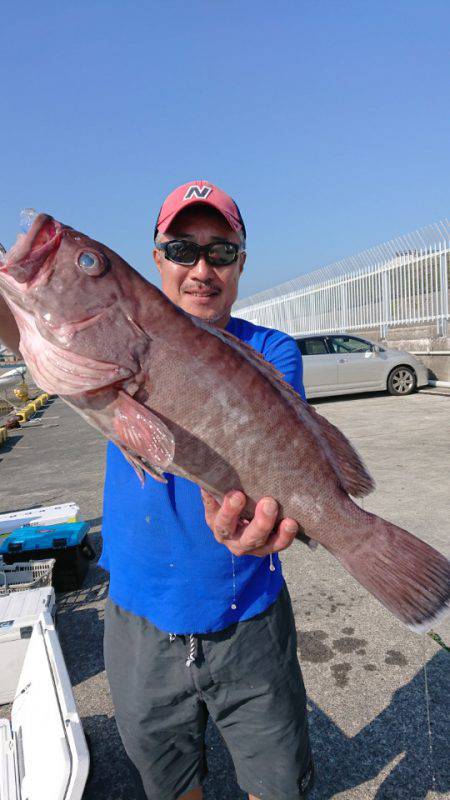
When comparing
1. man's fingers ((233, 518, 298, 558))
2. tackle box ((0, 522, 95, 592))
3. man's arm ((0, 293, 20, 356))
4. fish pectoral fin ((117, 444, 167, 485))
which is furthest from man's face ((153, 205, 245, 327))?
tackle box ((0, 522, 95, 592))

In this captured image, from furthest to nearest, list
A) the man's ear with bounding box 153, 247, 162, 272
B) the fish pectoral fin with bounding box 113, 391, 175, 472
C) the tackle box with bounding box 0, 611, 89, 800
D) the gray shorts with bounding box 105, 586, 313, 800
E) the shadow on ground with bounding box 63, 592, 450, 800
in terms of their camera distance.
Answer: the shadow on ground with bounding box 63, 592, 450, 800 → the man's ear with bounding box 153, 247, 162, 272 → the gray shorts with bounding box 105, 586, 313, 800 → the tackle box with bounding box 0, 611, 89, 800 → the fish pectoral fin with bounding box 113, 391, 175, 472

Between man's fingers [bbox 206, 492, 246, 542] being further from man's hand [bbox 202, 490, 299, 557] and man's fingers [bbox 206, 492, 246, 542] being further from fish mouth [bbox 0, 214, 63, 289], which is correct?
fish mouth [bbox 0, 214, 63, 289]

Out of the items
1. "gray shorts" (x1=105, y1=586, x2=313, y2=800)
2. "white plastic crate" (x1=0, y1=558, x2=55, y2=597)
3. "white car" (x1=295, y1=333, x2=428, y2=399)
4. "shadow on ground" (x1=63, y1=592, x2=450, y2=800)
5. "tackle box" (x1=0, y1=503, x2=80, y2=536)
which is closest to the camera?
"gray shorts" (x1=105, y1=586, x2=313, y2=800)

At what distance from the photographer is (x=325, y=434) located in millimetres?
1919

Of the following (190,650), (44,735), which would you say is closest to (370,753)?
(190,650)

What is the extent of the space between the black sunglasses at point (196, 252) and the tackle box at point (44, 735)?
6.18 ft

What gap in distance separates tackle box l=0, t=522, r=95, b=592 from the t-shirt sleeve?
10.1 feet

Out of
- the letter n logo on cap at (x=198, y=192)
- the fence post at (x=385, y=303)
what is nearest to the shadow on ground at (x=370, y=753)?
the letter n logo on cap at (x=198, y=192)

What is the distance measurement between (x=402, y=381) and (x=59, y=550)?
11.9 metres

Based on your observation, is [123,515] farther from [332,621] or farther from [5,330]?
[332,621]

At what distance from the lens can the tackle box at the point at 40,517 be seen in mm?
5160

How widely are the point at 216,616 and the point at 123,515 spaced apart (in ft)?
1.70

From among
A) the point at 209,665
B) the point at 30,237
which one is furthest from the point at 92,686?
the point at 30,237

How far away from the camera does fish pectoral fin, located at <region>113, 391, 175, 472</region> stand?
62.0 inches
